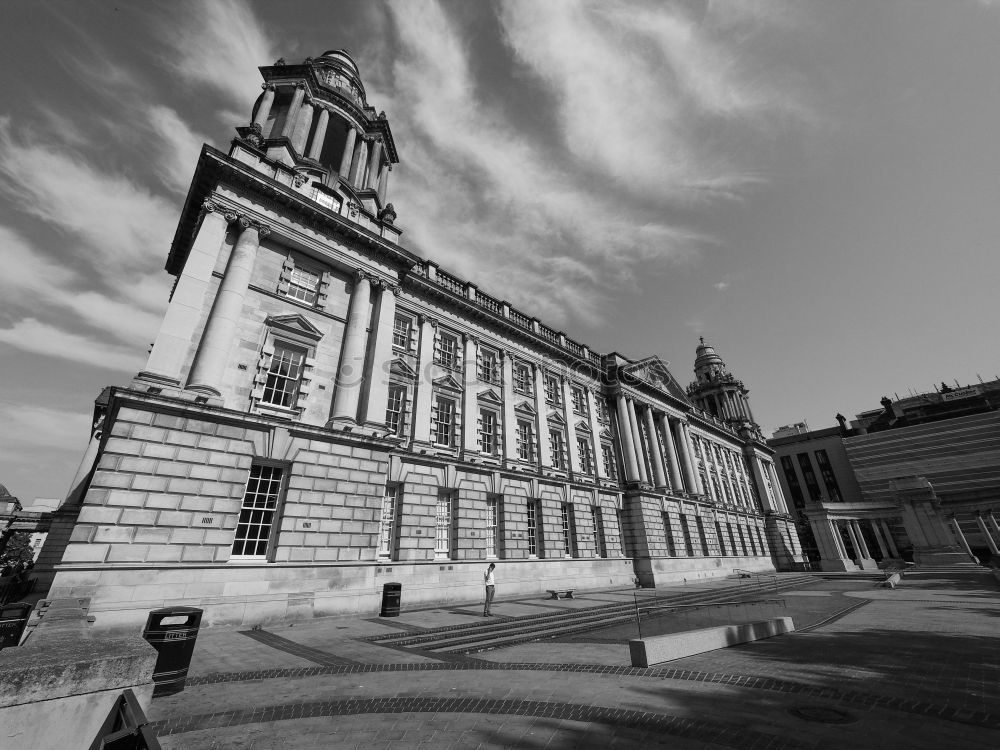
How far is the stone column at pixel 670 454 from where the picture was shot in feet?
120

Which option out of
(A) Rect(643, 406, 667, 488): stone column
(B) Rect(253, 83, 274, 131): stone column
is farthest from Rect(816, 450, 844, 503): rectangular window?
(B) Rect(253, 83, 274, 131): stone column

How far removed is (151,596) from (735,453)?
57551 millimetres

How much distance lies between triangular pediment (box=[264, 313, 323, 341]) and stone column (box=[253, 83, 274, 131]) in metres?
12.1

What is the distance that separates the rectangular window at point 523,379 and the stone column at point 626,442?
9.61 metres

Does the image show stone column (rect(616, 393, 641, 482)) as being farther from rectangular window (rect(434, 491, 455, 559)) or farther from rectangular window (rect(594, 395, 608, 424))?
rectangular window (rect(434, 491, 455, 559))

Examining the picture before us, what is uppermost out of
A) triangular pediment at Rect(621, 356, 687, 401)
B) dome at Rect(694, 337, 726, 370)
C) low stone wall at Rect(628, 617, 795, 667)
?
dome at Rect(694, 337, 726, 370)

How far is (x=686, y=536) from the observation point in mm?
34500

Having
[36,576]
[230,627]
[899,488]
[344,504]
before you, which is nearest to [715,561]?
[899,488]

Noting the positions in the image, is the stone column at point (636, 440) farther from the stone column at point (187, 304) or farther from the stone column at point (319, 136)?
the stone column at point (187, 304)

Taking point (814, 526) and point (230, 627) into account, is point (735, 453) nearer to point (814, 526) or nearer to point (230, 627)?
point (814, 526)

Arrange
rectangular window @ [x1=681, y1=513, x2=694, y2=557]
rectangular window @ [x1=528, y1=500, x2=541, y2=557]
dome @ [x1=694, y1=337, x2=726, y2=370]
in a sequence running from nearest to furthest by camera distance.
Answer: rectangular window @ [x1=528, y1=500, x2=541, y2=557], rectangular window @ [x1=681, y1=513, x2=694, y2=557], dome @ [x1=694, y1=337, x2=726, y2=370]

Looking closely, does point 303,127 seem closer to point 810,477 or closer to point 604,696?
point 604,696

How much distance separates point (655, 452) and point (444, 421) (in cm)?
2077

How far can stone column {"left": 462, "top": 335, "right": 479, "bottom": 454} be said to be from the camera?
22062 millimetres
